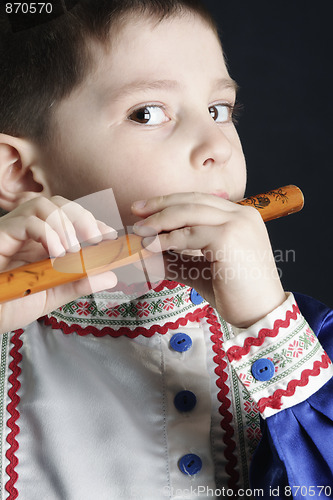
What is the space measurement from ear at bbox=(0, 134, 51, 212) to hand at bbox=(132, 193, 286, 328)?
0.23 meters

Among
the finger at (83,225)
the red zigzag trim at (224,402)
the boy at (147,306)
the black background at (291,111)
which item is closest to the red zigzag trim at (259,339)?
the boy at (147,306)

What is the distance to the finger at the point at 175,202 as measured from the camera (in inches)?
34.3

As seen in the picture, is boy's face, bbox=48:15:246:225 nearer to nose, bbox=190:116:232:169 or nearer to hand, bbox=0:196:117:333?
nose, bbox=190:116:232:169

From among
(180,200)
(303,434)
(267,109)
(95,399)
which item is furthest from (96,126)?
(267,109)

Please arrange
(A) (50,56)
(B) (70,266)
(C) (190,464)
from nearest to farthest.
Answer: (B) (70,266) → (C) (190,464) → (A) (50,56)

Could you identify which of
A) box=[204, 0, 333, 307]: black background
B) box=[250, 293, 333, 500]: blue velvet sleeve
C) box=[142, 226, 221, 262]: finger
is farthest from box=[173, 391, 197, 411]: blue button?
box=[204, 0, 333, 307]: black background

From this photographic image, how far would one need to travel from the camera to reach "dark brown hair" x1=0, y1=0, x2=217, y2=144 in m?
0.99

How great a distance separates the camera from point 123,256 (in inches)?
33.4

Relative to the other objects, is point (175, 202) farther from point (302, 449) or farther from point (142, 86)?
point (302, 449)

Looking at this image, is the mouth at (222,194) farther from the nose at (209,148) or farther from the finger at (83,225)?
the finger at (83,225)

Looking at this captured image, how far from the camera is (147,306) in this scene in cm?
101

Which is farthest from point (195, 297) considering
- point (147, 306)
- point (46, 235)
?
point (46, 235)

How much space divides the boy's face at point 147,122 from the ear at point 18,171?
0.07 meters

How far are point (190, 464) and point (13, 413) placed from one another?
0.80 feet
